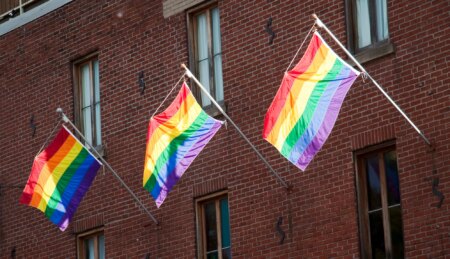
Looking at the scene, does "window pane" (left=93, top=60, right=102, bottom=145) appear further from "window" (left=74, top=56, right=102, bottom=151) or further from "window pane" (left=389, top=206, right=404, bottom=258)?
"window pane" (left=389, top=206, right=404, bottom=258)

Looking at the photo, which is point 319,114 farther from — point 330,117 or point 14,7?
point 14,7

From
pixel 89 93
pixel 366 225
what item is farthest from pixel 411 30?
pixel 89 93

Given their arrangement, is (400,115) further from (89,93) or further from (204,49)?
(89,93)

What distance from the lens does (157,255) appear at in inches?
1064

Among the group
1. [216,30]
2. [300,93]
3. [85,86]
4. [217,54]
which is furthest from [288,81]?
[85,86]

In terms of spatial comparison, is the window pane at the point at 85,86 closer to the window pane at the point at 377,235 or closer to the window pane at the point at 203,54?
the window pane at the point at 203,54

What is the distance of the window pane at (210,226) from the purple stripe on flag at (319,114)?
17.1ft

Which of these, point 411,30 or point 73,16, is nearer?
point 411,30

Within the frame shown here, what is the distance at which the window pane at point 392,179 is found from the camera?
22.7m

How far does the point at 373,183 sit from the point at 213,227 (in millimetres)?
4095

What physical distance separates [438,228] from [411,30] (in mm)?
3139

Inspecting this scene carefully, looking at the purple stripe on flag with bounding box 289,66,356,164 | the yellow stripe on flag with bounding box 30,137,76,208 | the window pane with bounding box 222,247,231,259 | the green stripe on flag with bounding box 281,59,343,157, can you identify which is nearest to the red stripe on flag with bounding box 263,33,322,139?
the green stripe on flag with bounding box 281,59,343,157

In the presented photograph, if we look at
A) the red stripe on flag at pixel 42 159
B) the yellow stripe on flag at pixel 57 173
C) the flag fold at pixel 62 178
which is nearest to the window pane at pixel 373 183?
the flag fold at pixel 62 178

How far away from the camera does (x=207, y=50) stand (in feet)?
88.1
